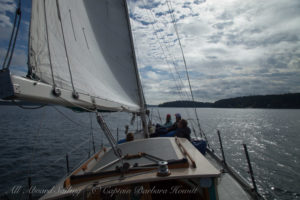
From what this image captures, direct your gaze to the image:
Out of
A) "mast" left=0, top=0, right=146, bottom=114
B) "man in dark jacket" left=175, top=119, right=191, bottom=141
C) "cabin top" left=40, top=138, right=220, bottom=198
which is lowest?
"cabin top" left=40, top=138, right=220, bottom=198

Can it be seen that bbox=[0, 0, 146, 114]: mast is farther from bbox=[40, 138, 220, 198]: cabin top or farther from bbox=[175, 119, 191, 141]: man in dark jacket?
bbox=[175, 119, 191, 141]: man in dark jacket

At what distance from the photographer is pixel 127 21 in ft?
23.7

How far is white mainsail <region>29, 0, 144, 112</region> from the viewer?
2.77 m

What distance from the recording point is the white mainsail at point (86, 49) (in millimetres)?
2768

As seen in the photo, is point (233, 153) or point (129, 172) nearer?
point (129, 172)

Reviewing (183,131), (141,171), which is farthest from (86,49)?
(183,131)

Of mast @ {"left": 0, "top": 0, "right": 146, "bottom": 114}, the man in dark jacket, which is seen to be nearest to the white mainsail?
mast @ {"left": 0, "top": 0, "right": 146, "bottom": 114}

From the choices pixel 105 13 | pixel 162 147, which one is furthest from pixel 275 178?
pixel 105 13

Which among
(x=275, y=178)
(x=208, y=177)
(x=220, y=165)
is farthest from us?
(x=275, y=178)

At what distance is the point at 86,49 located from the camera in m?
4.43

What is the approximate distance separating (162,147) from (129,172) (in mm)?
1195

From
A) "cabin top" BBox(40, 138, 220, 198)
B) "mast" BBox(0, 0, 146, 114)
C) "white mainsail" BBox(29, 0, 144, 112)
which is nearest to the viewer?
"mast" BBox(0, 0, 146, 114)

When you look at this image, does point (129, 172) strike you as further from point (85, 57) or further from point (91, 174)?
point (85, 57)

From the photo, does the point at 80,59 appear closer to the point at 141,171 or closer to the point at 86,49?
the point at 86,49
